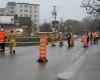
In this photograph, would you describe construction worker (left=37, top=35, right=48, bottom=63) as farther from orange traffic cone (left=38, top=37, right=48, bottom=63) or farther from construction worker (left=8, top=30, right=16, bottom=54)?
construction worker (left=8, top=30, right=16, bottom=54)

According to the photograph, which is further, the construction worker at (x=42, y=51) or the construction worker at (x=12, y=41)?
the construction worker at (x=12, y=41)

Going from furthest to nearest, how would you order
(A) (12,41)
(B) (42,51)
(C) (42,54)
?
(A) (12,41) → (C) (42,54) → (B) (42,51)

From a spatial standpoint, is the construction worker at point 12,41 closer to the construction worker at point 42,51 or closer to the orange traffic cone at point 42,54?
the construction worker at point 42,51

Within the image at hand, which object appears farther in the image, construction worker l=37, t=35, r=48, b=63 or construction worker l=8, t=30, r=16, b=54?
construction worker l=8, t=30, r=16, b=54

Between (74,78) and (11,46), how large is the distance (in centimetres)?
1534

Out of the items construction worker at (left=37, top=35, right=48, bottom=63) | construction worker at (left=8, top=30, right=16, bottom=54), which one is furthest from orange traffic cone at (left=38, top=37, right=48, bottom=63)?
construction worker at (left=8, top=30, right=16, bottom=54)

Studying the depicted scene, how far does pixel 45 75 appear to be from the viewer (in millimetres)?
15398

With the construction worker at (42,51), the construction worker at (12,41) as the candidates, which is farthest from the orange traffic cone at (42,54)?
the construction worker at (12,41)

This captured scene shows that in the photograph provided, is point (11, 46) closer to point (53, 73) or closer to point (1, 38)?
point (1, 38)

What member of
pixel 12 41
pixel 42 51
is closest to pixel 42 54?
pixel 42 51

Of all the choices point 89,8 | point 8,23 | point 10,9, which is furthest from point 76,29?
point 89,8

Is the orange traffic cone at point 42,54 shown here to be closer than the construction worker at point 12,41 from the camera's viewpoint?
Yes

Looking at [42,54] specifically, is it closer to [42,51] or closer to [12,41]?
[42,51]

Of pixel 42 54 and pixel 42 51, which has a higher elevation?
pixel 42 51
